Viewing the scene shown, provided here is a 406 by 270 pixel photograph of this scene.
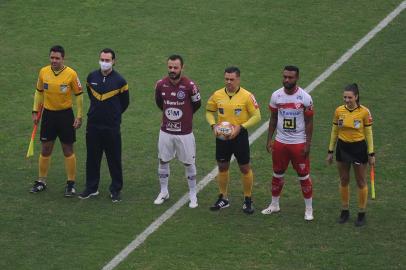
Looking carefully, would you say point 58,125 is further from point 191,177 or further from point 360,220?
point 360,220

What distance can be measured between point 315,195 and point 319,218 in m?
0.87

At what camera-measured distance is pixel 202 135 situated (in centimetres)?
1680

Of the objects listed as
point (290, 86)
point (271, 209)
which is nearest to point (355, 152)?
point (290, 86)

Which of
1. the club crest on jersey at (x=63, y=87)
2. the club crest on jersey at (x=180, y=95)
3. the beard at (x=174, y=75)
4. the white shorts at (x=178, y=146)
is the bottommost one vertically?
the white shorts at (x=178, y=146)

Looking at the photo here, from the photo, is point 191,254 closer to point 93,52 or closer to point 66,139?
point 66,139

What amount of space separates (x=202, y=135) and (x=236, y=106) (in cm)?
348

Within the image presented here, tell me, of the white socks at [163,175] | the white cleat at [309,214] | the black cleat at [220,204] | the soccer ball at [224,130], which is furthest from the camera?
the white socks at [163,175]

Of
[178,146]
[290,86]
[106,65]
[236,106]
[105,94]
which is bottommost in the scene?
[178,146]

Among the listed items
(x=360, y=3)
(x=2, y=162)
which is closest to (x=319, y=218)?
(x=2, y=162)

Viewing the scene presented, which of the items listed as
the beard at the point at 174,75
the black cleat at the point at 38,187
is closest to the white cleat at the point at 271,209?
the beard at the point at 174,75

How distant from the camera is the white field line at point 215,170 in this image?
41.1 ft

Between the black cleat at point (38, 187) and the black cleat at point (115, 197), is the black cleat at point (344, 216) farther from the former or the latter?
the black cleat at point (38, 187)

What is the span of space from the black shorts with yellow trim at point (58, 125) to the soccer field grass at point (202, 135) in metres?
0.87

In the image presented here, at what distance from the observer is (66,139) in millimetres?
14445
